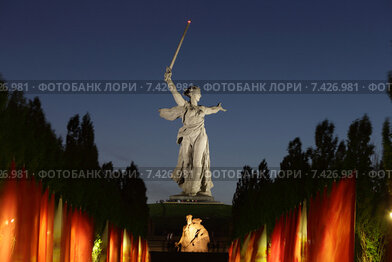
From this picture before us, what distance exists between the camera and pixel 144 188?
30906mm

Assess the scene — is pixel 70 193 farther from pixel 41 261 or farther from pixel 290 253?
pixel 290 253

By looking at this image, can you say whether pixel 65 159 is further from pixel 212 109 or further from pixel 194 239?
pixel 212 109

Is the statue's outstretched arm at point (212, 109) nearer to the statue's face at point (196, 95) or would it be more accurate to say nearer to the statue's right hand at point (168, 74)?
the statue's face at point (196, 95)

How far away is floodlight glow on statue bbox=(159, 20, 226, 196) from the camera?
1097 inches

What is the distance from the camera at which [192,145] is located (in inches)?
1105

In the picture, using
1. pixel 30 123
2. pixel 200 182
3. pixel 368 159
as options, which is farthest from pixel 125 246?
pixel 368 159

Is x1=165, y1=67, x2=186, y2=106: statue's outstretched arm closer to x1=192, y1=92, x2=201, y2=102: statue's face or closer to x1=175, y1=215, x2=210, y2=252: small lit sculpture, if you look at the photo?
x1=192, y1=92, x2=201, y2=102: statue's face

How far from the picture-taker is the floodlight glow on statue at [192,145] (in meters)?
27.9

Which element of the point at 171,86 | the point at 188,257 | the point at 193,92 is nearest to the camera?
the point at 188,257

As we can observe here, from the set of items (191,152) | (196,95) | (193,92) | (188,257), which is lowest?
(188,257)

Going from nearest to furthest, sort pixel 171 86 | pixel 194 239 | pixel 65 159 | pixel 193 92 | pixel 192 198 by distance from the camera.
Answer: pixel 65 159, pixel 194 239, pixel 192 198, pixel 171 86, pixel 193 92

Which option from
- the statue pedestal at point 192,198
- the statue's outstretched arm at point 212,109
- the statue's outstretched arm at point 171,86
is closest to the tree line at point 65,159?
the statue pedestal at point 192,198

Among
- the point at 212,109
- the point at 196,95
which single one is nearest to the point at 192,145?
the point at 212,109

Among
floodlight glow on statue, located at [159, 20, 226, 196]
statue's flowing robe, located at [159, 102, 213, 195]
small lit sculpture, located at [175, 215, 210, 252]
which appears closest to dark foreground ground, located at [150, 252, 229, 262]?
small lit sculpture, located at [175, 215, 210, 252]
